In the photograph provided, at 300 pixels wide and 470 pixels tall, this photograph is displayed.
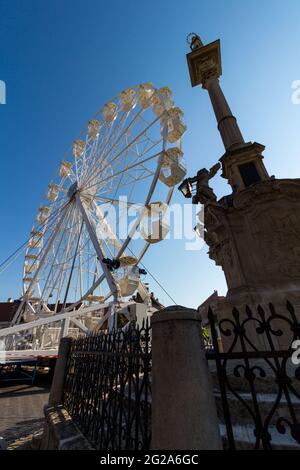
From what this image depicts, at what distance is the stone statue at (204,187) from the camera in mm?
4980

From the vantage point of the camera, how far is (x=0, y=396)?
337 inches

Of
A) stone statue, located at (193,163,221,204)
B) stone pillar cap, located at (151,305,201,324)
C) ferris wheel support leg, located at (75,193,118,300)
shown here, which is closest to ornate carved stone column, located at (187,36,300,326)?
stone statue, located at (193,163,221,204)

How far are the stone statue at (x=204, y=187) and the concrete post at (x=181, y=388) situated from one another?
3759 millimetres

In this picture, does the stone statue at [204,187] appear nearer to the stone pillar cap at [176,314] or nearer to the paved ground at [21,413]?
the stone pillar cap at [176,314]

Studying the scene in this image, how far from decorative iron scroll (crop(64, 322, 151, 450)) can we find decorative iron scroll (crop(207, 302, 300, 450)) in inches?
26.1

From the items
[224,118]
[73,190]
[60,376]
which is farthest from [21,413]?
[73,190]

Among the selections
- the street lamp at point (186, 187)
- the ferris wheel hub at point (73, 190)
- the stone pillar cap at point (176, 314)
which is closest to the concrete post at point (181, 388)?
the stone pillar cap at point (176, 314)

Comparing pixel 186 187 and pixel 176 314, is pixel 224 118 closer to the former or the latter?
pixel 186 187

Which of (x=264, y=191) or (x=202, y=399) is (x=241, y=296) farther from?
(x=202, y=399)

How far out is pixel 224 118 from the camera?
21.7ft

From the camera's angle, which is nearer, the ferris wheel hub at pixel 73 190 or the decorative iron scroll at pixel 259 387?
the decorative iron scroll at pixel 259 387

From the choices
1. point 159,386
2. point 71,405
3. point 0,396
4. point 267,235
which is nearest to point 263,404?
point 159,386
